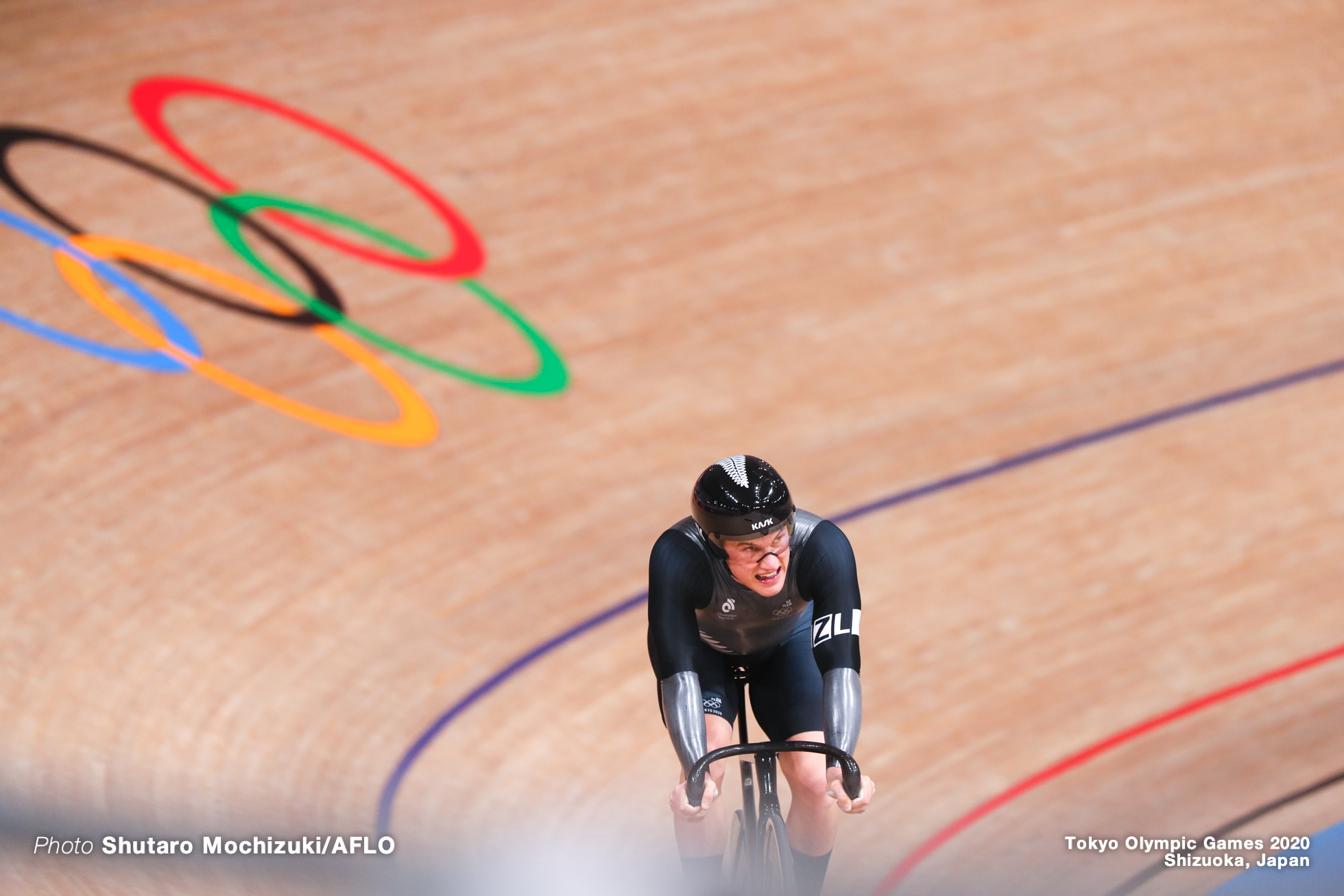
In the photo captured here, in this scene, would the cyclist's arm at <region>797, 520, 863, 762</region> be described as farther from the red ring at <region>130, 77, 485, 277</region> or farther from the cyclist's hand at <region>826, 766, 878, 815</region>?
the red ring at <region>130, 77, 485, 277</region>

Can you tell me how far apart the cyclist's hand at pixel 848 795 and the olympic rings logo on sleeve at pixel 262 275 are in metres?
2.74

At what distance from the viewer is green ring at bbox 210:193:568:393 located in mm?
4949

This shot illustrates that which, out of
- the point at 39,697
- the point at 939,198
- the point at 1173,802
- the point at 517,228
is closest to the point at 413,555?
the point at 39,697

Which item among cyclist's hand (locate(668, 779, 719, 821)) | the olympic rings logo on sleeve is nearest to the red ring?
the olympic rings logo on sleeve

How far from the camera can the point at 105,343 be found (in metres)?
4.85

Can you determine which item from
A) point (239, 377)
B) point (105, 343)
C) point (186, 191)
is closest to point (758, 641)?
point (239, 377)

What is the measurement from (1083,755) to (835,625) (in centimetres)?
161

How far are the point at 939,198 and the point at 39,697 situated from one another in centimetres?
399

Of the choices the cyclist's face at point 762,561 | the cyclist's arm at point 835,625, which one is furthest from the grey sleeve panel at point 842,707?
the cyclist's face at point 762,561

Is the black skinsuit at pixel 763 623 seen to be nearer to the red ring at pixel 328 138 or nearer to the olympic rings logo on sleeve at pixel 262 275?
the olympic rings logo on sleeve at pixel 262 275

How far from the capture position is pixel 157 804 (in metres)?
3.26

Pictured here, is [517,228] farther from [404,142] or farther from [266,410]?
[266,410]

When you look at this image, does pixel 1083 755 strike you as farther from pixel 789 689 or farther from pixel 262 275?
pixel 262 275

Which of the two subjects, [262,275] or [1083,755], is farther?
[262,275]
